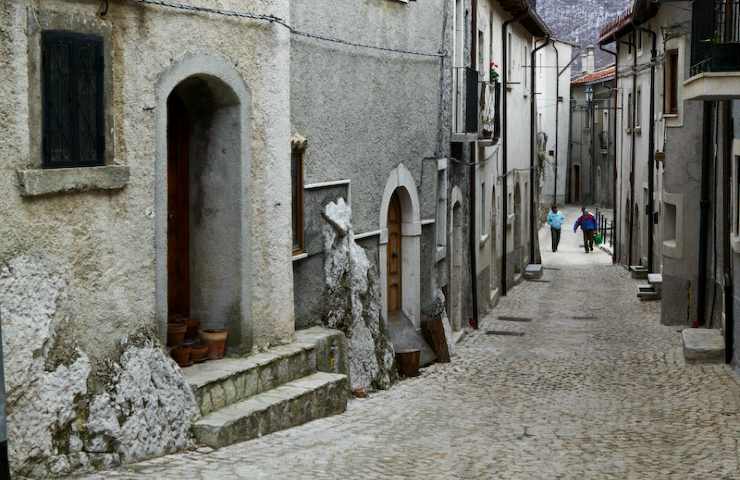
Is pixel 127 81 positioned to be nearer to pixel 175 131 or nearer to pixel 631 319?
pixel 175 131

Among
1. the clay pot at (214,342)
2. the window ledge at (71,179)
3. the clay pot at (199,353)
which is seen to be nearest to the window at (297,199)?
the clay pot at (214,342)

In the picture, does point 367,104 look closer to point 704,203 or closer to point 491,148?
point 704,203

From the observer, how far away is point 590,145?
5875cm

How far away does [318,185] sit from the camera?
12297 millimetres

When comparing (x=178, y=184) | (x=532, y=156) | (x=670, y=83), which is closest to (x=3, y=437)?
(x=178, y=184)

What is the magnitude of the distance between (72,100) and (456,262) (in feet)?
40.7

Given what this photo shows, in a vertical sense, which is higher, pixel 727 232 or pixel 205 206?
pixel 205 206

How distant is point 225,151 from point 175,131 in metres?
0.54

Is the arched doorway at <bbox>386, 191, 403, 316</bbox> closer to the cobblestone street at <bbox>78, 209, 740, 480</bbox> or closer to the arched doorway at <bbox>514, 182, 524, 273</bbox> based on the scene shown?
the cobblestone street at <bbox>78, 209, 740, 480</bbox>

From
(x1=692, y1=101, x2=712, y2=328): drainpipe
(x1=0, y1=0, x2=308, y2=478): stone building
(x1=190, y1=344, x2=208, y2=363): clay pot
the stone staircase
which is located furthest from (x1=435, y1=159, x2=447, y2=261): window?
(x1=190, y1=344, x2=208, y2=363): clay pot

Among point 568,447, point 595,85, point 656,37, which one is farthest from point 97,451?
point 595,85

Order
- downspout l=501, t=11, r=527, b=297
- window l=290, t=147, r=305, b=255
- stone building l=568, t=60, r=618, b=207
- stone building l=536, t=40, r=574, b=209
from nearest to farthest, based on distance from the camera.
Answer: window l=290, t=147, r=305, b=255 < downspout l=501, t=11, r=527, b=297 < stone building l=568, t=60, r=618, b=207 < stone building l=536, t=40, r=574, b=209

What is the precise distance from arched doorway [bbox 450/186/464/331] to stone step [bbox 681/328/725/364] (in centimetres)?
426

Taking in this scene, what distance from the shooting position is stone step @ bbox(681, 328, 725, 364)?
15422 mm
